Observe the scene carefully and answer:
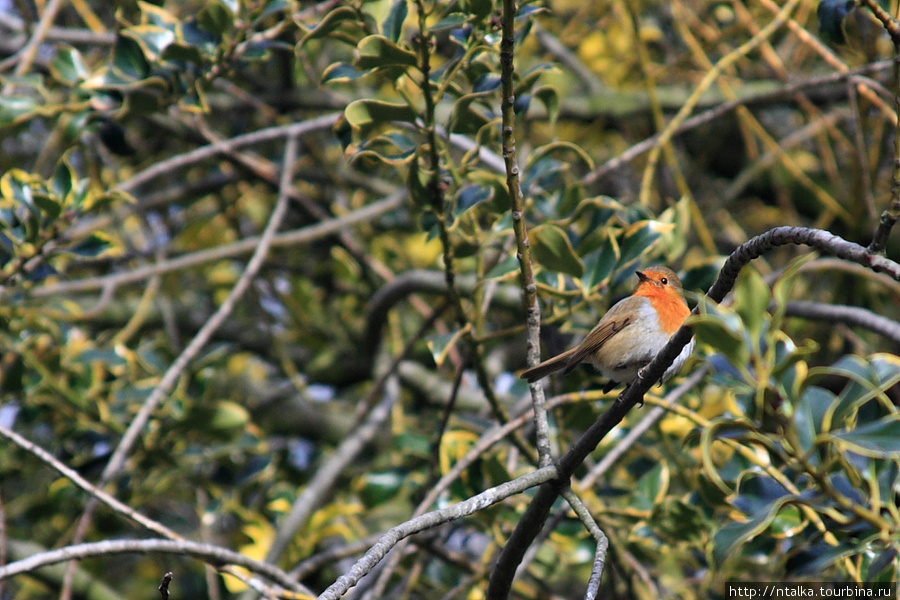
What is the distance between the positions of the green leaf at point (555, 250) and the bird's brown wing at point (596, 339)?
0.31m

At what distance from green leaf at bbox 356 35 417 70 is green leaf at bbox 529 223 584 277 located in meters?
0.57

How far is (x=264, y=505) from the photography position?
3.97 m

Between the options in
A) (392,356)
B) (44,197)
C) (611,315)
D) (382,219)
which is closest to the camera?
(44,197)

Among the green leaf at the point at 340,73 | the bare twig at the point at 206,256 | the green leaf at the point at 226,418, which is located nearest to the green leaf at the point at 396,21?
the green leaf at the point at 340,73

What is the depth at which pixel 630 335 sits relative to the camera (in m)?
2.73

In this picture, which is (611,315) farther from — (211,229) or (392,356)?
(211,229)

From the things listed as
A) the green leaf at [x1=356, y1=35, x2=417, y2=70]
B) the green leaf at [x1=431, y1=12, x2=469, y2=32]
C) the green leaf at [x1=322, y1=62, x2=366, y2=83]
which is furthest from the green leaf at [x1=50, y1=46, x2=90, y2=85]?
the green leaf at [x1=431, y1=12, x2=469, y2=32]

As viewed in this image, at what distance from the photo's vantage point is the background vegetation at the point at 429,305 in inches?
68.7

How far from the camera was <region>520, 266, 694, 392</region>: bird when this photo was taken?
2652 mm

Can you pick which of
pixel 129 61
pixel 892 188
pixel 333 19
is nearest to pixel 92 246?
pixel 129 61

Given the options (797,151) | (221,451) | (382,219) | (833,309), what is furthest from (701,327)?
(797,151)

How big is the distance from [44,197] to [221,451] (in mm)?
1308

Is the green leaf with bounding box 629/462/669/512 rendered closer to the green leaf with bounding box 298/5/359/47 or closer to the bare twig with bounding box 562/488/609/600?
the bare twig with bounding box 562/488/609/600

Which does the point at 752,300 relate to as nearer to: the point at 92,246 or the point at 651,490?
the point at 651,490
